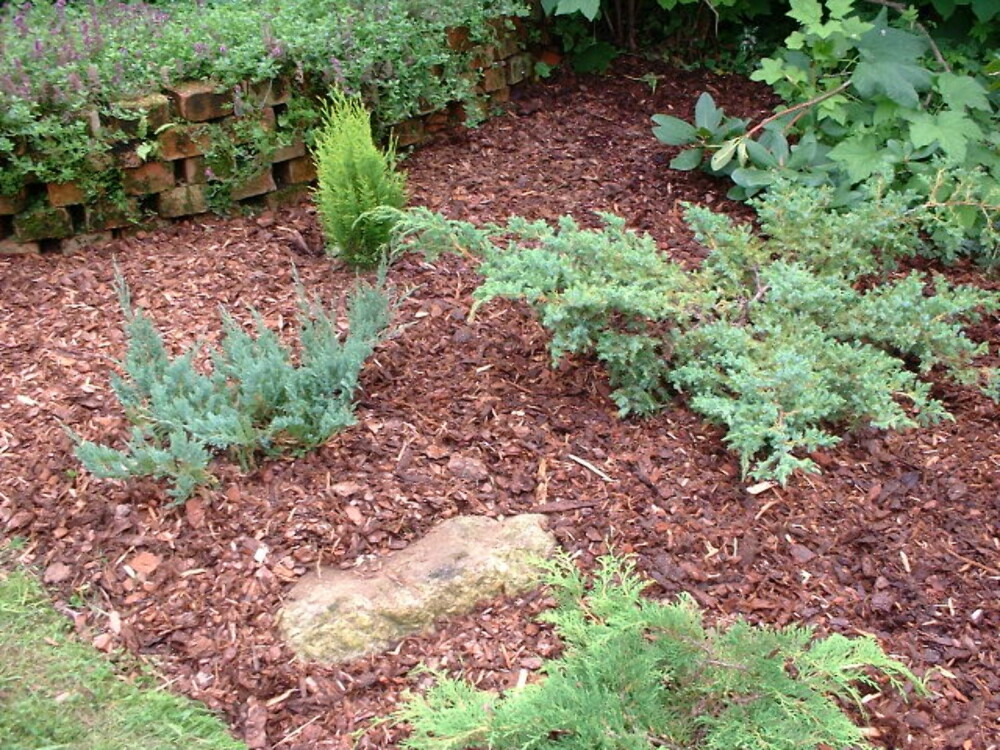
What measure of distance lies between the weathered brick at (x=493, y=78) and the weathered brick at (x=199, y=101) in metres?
1.25

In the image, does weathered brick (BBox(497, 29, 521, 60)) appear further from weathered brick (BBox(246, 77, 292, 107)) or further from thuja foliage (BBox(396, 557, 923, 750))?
thuja foliage (BBox(396, 557, 923, 750))

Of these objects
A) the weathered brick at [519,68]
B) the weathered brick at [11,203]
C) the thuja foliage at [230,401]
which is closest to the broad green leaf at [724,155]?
the weathered brick at [519,68]

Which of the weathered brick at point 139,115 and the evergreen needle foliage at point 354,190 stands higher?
the weathered brick at point 139,115

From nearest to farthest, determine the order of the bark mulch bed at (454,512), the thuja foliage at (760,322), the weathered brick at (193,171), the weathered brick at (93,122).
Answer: the bark mulch bed at (454,512)
the thuja foliage at (760,322)
the weathered brick at (93,122)
the weathered brick at (193,171)

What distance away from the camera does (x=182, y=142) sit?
397cm

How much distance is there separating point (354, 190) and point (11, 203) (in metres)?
1.28

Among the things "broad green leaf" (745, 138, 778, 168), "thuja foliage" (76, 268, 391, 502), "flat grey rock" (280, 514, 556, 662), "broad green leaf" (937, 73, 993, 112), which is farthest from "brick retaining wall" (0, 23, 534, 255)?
"broad green leaf" (937, 73, 993, 112)

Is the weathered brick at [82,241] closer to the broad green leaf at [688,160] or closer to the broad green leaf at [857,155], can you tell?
the broad green leaf at [688,160]

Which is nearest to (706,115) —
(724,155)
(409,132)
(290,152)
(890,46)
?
(724,155)

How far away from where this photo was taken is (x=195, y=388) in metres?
2.94

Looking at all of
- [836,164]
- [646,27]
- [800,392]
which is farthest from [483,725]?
[646,27]

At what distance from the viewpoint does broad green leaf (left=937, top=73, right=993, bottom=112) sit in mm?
4012

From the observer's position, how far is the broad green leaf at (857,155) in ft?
13.0

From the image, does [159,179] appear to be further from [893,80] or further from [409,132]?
[893,80]
